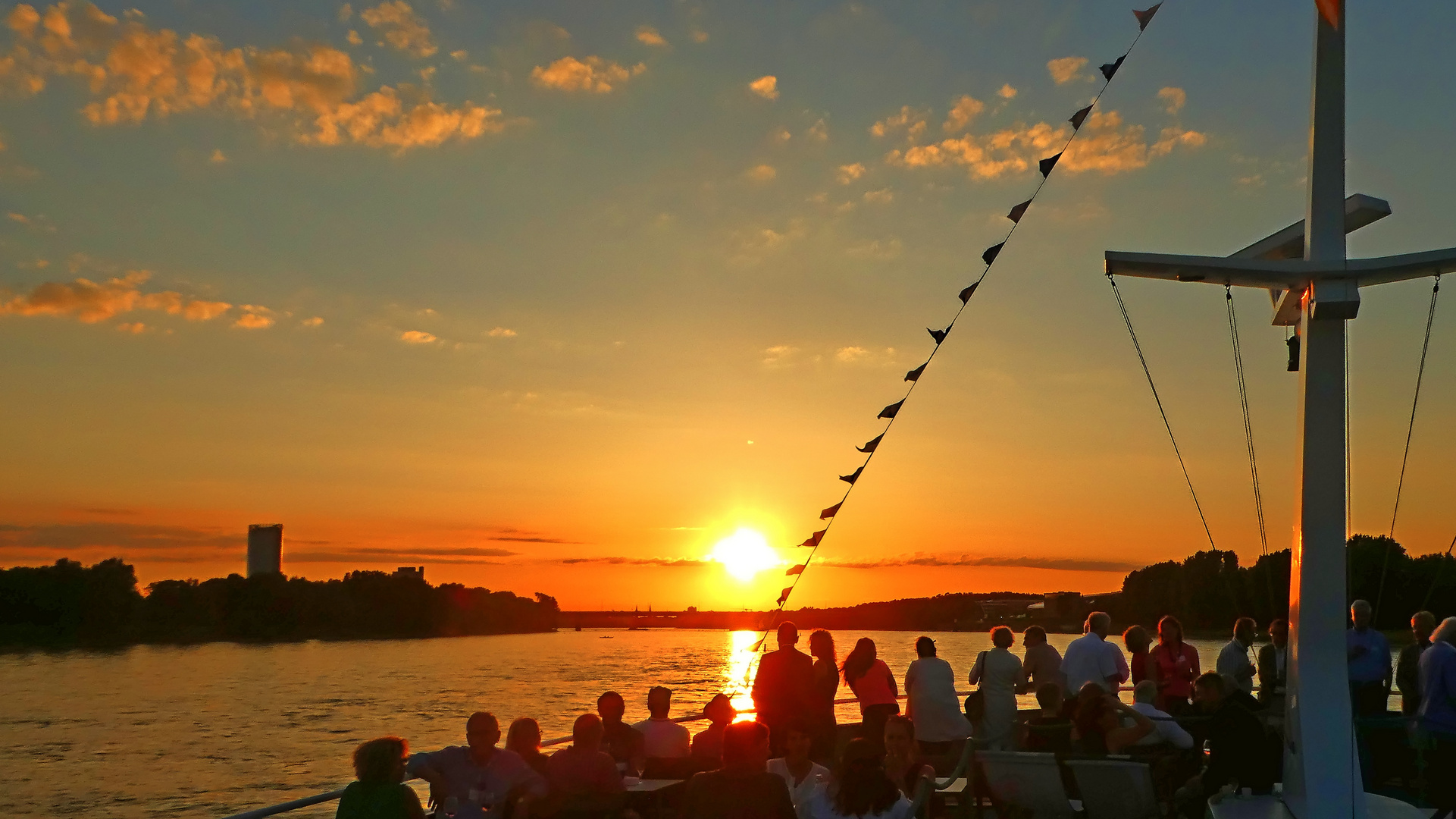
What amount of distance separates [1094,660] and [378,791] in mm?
6521

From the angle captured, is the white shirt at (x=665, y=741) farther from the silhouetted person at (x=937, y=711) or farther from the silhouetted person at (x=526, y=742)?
the silhouetted person at (x=937, y=711)

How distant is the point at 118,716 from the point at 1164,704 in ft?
228

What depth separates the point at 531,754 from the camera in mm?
7031

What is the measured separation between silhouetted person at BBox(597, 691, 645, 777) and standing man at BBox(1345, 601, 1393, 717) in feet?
21.1

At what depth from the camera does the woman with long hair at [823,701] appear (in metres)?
9.61

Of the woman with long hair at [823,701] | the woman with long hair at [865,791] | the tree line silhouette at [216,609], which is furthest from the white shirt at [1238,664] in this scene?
the tree line silhouette at [216,609]

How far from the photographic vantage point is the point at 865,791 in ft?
17.8

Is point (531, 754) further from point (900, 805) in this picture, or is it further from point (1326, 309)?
point (1326, 309)

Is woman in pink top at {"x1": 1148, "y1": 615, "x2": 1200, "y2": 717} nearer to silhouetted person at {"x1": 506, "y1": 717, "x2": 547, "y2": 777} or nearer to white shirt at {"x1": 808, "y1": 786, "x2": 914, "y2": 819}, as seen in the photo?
white shirt at {"x1": 808, "y1": 786, "x2": 914, "y2": 819}

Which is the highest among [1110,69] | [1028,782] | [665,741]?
[1110,69]

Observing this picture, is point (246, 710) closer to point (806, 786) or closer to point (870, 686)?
point (870, 686)

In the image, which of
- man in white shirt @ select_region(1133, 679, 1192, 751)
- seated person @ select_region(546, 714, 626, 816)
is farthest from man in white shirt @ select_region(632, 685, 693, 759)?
man in white shirt @ select_region(1133, 679, 1192, 751)

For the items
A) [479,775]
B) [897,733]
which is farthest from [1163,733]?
[479,775]

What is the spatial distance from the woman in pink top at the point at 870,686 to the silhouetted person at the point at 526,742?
370cm
